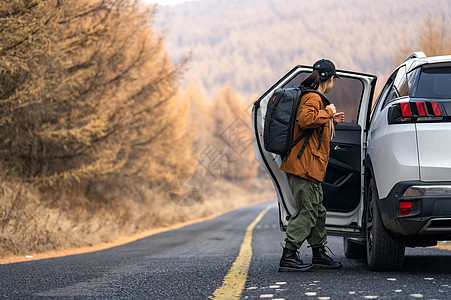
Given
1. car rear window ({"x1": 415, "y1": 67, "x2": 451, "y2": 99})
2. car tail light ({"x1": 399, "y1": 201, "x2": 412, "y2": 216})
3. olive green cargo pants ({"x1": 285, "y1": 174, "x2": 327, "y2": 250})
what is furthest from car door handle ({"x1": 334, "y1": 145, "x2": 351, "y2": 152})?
car tail light ({"x1": 399, "y1": 201, "x2": 412, "y2": 216})

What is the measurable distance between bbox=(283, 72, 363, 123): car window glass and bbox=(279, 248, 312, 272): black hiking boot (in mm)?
1803

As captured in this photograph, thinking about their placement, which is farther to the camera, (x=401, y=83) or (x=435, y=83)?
(x=401, y=83)

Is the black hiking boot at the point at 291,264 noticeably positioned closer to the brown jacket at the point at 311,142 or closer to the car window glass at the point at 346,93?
the brown jacket at the point at 311,142

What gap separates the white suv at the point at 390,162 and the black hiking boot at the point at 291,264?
60cm

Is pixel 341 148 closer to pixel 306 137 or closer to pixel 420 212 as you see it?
pixel 306 137

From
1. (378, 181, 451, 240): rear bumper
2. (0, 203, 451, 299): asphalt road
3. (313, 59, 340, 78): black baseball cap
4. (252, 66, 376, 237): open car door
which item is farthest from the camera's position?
(252, 66, 376, 237): open car door

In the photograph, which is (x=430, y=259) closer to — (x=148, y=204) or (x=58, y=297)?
(x=58, y=297)

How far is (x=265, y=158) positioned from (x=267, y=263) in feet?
4.13

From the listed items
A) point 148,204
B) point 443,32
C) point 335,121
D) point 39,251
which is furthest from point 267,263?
point 148,204

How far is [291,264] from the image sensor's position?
477 cm

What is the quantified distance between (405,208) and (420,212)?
0.12 metres

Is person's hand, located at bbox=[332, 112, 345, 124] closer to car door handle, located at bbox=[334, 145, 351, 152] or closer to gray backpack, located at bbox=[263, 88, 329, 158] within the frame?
gray backpack, located at bbox=[263, 88, 329, 158]

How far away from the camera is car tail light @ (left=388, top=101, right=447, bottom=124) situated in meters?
4.06

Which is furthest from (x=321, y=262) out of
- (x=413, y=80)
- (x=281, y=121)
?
(x=413, y=80)
